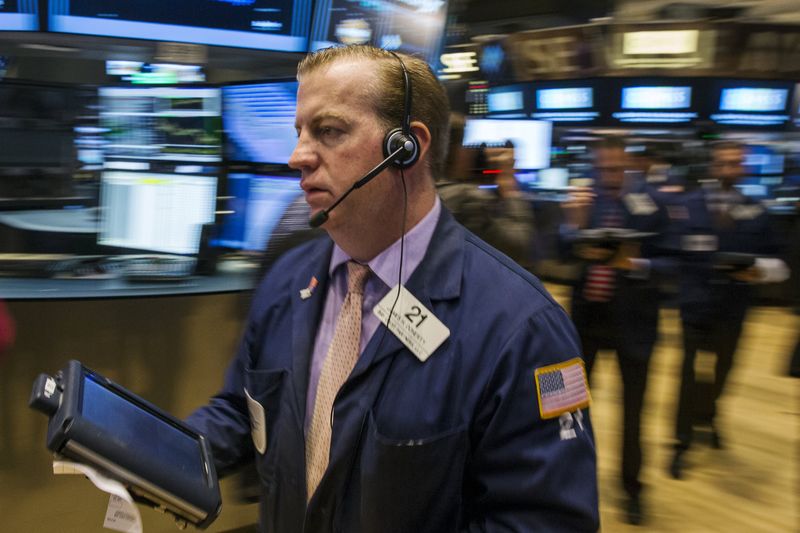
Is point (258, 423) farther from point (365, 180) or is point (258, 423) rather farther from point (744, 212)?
point (744, 212)

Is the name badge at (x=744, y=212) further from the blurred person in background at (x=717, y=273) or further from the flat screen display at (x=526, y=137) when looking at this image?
the flat screen display at (x=526, y=137)

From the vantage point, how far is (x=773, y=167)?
1000 centimetres

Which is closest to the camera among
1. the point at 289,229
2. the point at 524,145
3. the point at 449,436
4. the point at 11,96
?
the point at 449,436

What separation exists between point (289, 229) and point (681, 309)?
2822mm

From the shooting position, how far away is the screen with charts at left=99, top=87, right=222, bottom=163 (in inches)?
119

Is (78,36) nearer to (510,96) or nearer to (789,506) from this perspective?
(789,506)

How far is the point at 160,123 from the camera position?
3.09 meters

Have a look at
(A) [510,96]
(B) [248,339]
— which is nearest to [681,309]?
(B) [248,339]

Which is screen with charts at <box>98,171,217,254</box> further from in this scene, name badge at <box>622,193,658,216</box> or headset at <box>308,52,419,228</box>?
name badge at <box>622,193,658,216</box>

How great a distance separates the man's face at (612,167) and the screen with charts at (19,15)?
2.78 m

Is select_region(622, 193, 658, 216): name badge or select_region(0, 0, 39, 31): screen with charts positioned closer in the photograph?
select_region(0, 0, 39, 31): screen with charts

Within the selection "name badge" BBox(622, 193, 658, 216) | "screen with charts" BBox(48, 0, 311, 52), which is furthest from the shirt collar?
"name badge" BBox(622, 193, 658, 216)

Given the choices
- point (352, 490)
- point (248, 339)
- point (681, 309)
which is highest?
point (248, 339)

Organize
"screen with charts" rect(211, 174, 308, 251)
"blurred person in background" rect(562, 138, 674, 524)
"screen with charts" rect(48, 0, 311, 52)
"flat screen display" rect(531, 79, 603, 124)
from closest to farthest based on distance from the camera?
1. "screen with charts" rect(48, 0, 311, 52)
2. "screen with charts" rect(211, 174, 308, 251)
3. "blurred person in background" rect(562, 138, 674, 524)
4. "flat screen display" rect(531, 79, 603, 124)
